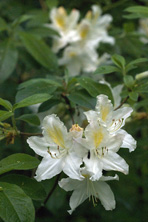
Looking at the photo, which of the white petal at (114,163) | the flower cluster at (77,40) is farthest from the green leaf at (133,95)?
the flower cluster at (77,40)

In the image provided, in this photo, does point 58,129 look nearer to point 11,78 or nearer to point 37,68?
point 37,68

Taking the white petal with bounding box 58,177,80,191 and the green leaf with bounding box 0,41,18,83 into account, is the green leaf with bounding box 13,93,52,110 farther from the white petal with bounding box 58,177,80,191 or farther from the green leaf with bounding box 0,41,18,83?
the green leaf with bounding box 0,41,18,83

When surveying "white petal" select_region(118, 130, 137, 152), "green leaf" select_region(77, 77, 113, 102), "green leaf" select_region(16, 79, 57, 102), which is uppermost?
"green leaf" select_region(16, 79, 57, 102)

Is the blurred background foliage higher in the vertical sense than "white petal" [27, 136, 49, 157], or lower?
lower

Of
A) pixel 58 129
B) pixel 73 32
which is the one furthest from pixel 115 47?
pixel 58 129

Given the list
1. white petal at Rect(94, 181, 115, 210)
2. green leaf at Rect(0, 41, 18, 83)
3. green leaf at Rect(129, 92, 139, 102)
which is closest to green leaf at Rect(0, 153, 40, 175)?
white petal at Rect(94, 181, 115, 210)

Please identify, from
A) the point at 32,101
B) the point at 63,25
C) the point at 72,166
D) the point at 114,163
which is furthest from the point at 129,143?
the point at 63,25
